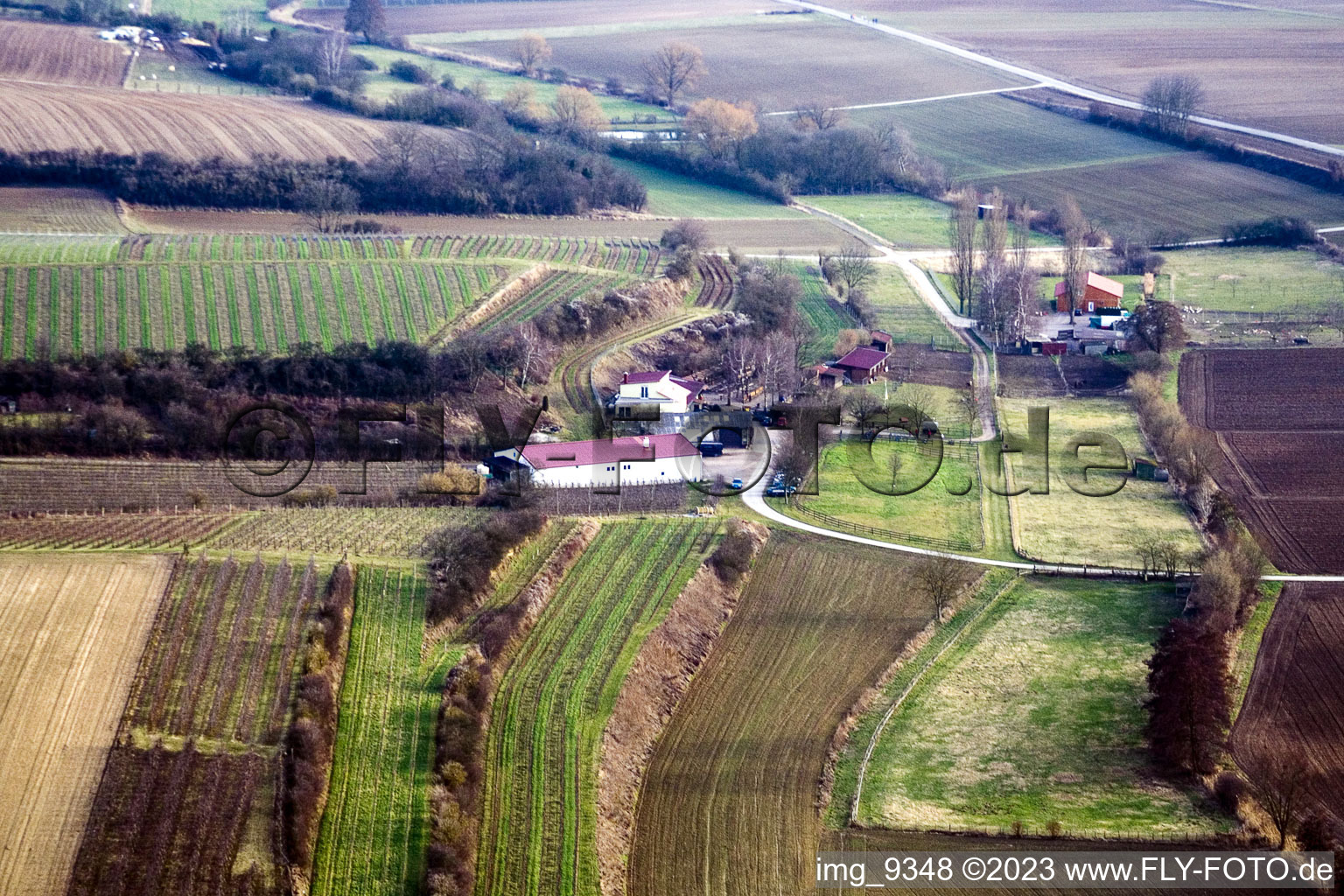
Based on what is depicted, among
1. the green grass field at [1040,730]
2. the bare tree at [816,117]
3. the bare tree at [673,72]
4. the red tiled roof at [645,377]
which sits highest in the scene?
the bare tree at [673,72]

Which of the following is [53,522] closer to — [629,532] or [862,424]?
[629,532]

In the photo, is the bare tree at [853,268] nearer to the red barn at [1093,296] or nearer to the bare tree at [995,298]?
the bare tree at [995,298]

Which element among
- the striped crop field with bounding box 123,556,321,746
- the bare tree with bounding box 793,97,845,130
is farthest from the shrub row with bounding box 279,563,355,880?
the bare tree with bounding box 793,97,845,130

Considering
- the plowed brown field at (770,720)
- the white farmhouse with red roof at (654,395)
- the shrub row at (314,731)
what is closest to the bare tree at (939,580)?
the plowed brown field at (770,720)

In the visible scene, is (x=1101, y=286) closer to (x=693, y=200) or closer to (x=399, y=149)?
(x=693, y=200)

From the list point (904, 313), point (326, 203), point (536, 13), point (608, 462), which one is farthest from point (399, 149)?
point (536, 13)

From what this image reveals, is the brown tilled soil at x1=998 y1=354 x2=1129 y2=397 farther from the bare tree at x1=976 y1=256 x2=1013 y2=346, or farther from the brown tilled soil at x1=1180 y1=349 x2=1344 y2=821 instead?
the brown tilled soil at x1=1180 y1=349 x2=1344 y2=821
